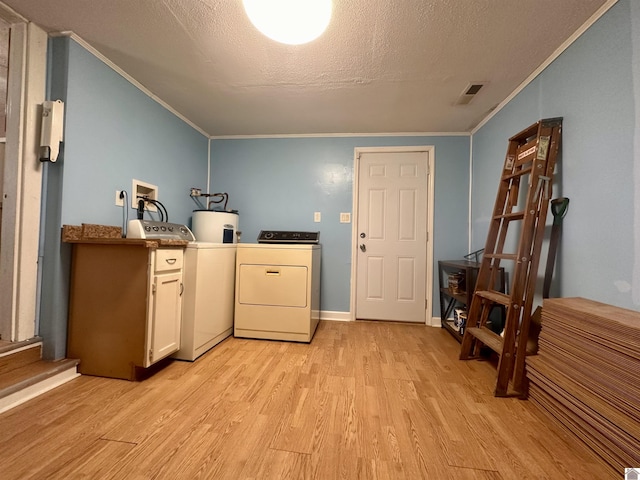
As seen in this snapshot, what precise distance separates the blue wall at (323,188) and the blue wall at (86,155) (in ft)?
3.19

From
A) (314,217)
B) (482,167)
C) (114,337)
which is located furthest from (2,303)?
(482,167)

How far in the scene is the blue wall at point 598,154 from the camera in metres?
1.17

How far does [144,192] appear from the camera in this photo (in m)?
2.16

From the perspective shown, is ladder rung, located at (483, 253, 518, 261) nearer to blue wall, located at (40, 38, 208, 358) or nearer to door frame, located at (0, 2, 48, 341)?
blue wall, located at (40, 38, 208, 358)

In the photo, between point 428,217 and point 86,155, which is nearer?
point 86,155

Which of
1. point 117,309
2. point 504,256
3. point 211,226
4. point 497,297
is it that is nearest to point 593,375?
point 497,297

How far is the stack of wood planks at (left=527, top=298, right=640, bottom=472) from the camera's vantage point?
928mm

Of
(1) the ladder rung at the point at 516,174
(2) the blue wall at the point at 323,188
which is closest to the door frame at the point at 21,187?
(2) the blue wall at the point at 323,188

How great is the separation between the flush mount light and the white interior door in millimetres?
1777

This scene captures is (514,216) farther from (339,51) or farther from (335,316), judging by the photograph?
(335,316)

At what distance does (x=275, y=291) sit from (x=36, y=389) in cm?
145

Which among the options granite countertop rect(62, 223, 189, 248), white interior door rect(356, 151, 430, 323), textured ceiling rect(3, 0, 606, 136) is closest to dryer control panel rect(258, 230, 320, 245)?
white interior door rect(356, 151, 430, 323)

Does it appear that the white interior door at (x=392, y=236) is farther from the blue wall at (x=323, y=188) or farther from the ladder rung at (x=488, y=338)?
the ladder rung at (x=488, y=338)

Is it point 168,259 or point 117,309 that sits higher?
point 168,259
